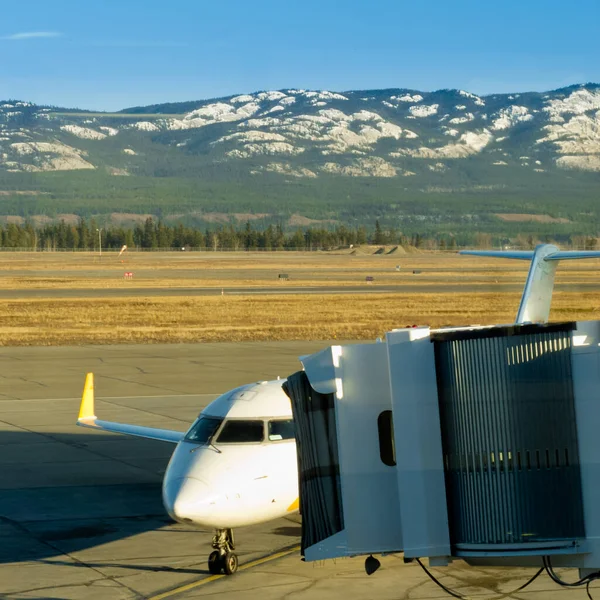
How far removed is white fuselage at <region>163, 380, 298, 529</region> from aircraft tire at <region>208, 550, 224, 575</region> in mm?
797

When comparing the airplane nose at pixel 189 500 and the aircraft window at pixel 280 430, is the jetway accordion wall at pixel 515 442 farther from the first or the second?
the aircraft window at pixel 280 430

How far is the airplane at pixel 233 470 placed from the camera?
15211 millimetres

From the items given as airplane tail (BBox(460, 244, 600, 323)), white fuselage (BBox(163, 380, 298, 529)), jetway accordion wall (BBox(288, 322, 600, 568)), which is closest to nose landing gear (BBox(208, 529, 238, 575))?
white fuselage (BBox(163, 380, 298, 529))

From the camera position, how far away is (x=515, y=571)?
53.3ft

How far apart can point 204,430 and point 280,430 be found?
4.02ft

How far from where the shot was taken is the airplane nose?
1496cm

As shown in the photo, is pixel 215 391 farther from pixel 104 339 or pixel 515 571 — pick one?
pixel 515 571

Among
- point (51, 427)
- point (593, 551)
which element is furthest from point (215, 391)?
point (593, 551)

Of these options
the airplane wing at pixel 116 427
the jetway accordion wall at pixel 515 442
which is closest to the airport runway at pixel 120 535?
the airplane wing at pixel 116 427

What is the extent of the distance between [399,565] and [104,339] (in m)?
40.9

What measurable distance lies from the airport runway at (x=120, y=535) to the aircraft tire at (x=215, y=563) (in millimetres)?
143

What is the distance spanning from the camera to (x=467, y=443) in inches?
433

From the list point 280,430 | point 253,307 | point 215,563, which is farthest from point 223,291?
point 215,563

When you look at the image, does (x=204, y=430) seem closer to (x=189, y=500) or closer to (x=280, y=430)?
(x=280, y=430)
